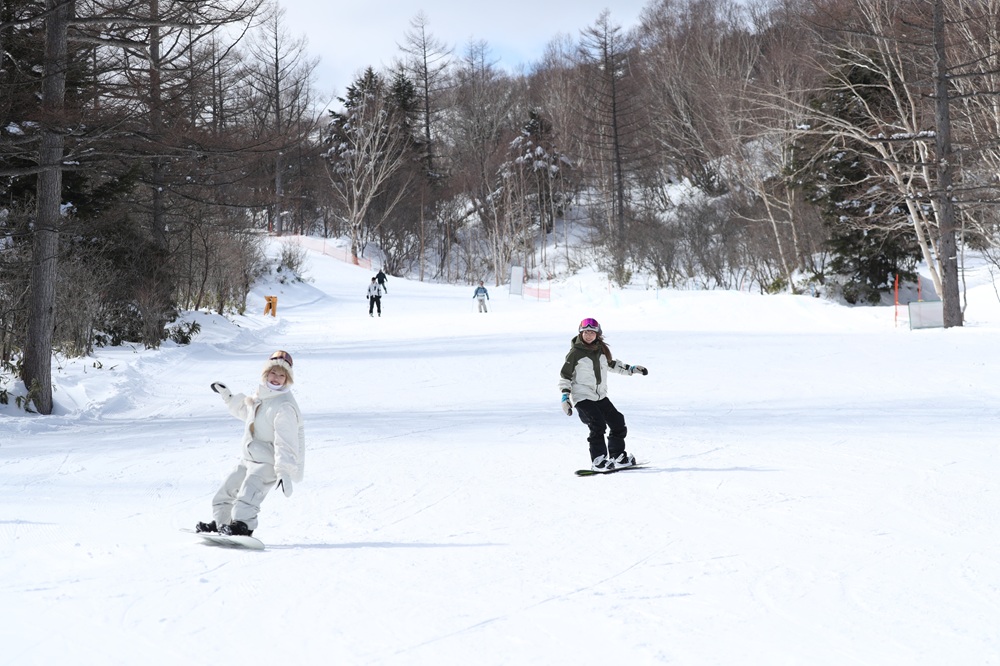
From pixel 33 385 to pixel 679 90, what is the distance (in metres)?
43.6

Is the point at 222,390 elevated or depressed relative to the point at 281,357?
depressed

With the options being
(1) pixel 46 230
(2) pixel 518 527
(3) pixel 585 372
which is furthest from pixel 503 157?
(2) pixel 518 527

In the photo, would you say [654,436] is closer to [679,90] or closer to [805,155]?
[805,155]

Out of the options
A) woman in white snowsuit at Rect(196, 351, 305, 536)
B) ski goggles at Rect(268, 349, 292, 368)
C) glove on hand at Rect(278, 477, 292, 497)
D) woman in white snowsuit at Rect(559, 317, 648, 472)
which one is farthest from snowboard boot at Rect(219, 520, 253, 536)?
woman in white snowsuit at Rect(559, 317, 648, 472)

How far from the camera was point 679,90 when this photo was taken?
48.5 m

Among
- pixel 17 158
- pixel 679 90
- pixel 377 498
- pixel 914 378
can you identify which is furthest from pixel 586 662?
pixel 679 90

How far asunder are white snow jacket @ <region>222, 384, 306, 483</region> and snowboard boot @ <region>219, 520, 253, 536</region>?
38 centimetres

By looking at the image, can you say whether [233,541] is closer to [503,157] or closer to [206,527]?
[206,527]

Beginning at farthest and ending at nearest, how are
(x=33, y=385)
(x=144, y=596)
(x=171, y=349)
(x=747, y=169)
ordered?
1. (x=747, y=169)
2. (x=171, y=349)
3. (x=33, y=385)
4. (x=144, y=596)

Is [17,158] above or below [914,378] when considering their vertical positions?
above

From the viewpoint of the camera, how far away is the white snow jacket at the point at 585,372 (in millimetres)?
7742

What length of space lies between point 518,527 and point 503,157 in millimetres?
52682

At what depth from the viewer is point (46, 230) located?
10203 mm

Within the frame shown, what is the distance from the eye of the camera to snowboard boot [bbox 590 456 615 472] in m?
7.54
